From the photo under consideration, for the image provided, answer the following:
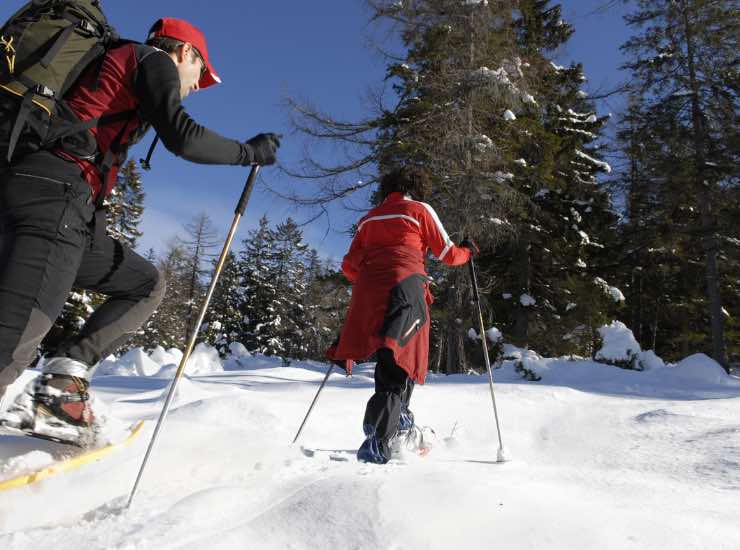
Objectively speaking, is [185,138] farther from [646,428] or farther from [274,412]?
[646,428]

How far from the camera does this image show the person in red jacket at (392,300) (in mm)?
2938

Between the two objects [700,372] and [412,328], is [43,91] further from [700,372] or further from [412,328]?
[700,372]

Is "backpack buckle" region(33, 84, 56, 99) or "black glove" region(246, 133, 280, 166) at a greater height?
"black glove" region(246, 133, 280, 166)

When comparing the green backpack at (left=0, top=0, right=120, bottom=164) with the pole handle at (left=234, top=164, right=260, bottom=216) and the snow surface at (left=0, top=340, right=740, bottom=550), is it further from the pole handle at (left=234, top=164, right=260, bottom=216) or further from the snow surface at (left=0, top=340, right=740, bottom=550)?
the snow surface at (left=0, top=340, right=740, bottom=550)

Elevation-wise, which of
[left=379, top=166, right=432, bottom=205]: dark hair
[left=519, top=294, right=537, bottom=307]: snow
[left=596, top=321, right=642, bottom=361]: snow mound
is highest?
[left=519, top=294, right=537, bottom=307]: snow

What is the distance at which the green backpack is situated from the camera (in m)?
1.67

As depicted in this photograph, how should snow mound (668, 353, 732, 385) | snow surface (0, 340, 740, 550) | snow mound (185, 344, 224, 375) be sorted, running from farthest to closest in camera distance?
snow mound (185, 344, 224, 375) < snow mound (668, 353, 732, 385) < snow surface (0, 340, 740, 550)

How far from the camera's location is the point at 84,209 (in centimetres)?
185

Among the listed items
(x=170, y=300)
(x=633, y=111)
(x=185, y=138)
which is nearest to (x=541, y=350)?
(x=633, y=111)

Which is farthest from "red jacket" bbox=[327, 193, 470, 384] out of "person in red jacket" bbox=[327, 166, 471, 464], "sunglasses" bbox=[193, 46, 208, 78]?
"sunglasses" bbox=[193, 46, 208, 78]

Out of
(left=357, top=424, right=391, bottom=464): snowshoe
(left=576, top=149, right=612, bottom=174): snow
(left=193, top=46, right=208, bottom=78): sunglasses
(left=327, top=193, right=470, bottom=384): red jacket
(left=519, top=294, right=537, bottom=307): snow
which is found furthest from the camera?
(left=576, top=149, right=612, bottom=174): snow

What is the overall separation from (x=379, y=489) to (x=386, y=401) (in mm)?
1191

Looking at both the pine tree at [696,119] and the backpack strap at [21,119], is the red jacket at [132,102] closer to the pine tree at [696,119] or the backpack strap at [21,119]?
the backpack strap at [21,119]

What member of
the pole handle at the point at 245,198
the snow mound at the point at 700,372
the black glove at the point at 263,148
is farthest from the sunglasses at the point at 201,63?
the snow mound at the point at 700,372
